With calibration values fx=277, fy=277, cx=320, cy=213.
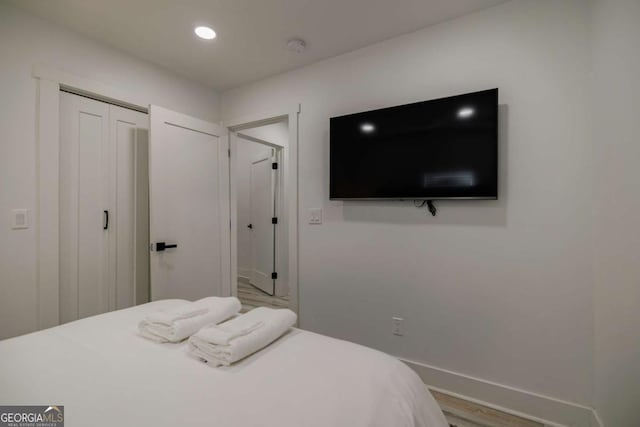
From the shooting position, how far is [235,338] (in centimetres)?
108

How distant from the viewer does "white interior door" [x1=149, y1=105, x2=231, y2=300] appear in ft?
7.75

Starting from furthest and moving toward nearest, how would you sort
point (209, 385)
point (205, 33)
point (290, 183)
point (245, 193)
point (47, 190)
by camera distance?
point (245, 193), point (290, 183), point (205, 33), point (47, 190), point (209, 385)

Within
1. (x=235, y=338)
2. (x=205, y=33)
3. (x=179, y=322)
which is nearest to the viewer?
(x=235, y=338)

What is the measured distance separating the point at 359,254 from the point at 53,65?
2581 mm

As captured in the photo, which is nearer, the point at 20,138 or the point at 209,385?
the point at 209,385

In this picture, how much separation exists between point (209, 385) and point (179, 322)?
0.43 metres

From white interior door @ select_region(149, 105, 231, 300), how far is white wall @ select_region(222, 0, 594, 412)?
126 centimetres

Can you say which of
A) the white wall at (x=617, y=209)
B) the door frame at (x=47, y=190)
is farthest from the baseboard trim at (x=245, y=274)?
the white wall at (x=617, y=209)

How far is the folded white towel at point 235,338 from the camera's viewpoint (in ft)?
3.40

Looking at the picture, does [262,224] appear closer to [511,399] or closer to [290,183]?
[290,183]

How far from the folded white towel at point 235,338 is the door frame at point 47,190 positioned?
5.03ft

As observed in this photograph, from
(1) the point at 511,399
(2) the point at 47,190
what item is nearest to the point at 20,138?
(2) the point at 47,190

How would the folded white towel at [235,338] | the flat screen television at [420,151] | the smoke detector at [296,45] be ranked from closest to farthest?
1. the folded white towel at [235,338]
2. the flat screen television at [420,151]
3. the smoke detector at [296,45]

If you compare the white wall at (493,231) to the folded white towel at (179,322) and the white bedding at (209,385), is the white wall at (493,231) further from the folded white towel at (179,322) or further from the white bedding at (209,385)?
the folded white towel at (179,322)
